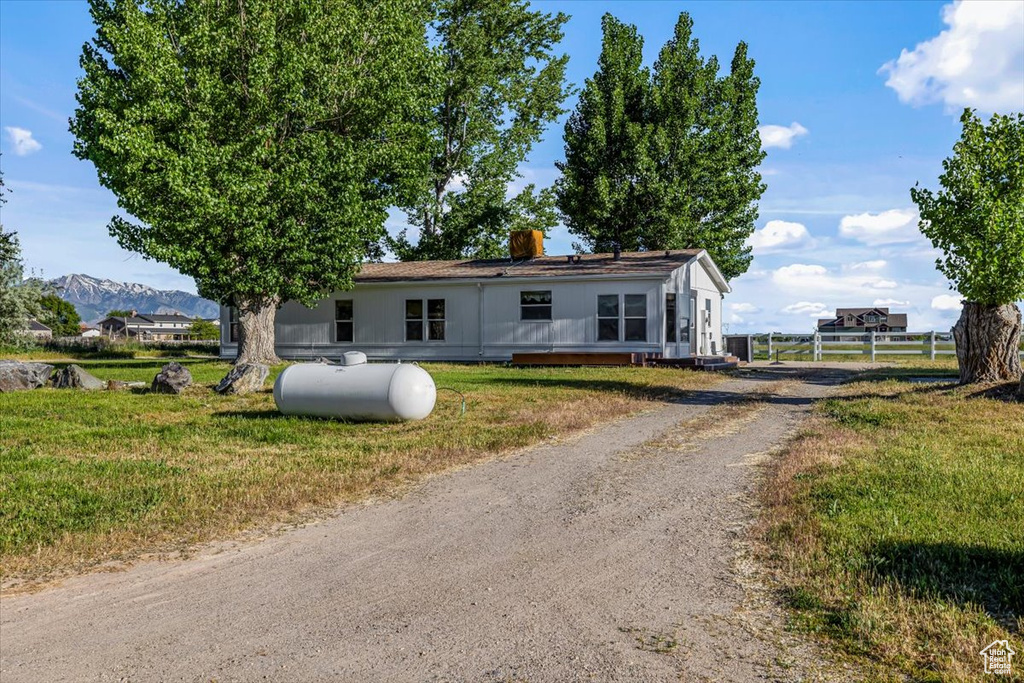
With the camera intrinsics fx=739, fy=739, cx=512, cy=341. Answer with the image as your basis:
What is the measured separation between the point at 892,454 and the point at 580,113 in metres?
35.9

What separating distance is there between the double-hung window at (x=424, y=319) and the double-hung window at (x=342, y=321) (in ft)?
8.47

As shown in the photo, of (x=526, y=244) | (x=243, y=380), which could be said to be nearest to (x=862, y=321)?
(x=526, y=244)

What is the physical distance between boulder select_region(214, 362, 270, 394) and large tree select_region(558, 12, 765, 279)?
25234 mm

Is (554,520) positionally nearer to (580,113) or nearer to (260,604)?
(260,604)

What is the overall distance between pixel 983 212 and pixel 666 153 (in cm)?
2449

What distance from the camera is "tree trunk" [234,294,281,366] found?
25.5 m

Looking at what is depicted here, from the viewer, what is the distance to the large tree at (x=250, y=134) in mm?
22062

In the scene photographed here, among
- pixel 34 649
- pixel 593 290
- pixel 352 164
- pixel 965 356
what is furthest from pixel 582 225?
pixel 34 649

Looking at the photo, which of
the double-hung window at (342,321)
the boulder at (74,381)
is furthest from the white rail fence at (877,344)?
the boulder at (74,381)

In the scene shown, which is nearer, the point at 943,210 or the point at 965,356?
the point at 943,210

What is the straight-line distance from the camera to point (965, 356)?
56.2ft

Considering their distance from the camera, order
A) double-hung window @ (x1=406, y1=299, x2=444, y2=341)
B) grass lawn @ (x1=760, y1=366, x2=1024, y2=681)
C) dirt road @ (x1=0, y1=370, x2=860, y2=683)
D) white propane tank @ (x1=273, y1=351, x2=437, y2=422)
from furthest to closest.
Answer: double-hung window @ (x1=406, y1=299, x2=444, y2=341) < white propane tank @ (x1=273, y1=351, x2=437, y2=422) < grass lawn @ (x1=760, y1=366, x2=1024, y2=681) < dirt road @ (x1=0, y1=370, x2=860, y2=683)

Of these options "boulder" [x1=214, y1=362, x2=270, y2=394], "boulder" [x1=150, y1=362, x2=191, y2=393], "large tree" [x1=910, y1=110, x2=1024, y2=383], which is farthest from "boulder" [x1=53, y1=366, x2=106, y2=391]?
"large tree" [x1=910, y1=110, x2=1024, y2=383]

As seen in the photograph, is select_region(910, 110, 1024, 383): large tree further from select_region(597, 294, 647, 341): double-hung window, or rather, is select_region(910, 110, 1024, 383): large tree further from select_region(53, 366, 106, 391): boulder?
select_region(53, 366, 106, 391): boulder
